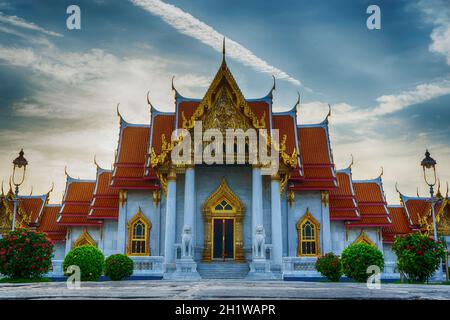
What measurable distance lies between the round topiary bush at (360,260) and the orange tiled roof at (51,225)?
66.8ft

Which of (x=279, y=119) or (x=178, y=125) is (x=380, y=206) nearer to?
(x=279, y=119)

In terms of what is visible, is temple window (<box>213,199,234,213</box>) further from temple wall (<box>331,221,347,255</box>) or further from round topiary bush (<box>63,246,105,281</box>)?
round topiary bush (<box>63,246,105,281</box>)

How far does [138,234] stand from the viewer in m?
26.7

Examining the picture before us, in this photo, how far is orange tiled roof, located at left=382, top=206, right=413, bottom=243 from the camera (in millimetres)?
31562

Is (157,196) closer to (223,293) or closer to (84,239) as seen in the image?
(84,239)

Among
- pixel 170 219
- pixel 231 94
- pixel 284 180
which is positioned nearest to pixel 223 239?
pixel 170 219

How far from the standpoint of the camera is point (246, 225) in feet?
82.3

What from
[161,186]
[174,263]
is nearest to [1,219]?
[161,186]

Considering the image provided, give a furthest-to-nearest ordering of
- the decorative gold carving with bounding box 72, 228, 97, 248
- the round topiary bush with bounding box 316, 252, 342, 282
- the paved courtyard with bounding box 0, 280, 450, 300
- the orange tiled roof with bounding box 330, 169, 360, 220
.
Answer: the decorative gold carving with bounding box 72, 228, 97, 248
the orange tiled roof with bounding box 330, 169, 360, 220
the round topiary bush with bounding box 316, 252, 342, 282
the paved courtyard with bounding box 0, 280, 450, 300

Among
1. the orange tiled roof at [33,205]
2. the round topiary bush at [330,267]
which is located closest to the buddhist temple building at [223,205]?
the orange tiled roof at [33,205]

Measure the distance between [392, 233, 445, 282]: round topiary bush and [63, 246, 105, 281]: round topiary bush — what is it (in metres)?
10.4

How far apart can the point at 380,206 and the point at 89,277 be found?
2010 cm

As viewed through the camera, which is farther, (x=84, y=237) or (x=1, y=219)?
(x=1, y=219)

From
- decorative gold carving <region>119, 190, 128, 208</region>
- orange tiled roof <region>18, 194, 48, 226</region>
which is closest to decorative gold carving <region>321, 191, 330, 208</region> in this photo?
decorative gold carving <region>119, 190, 128, 208</region>
